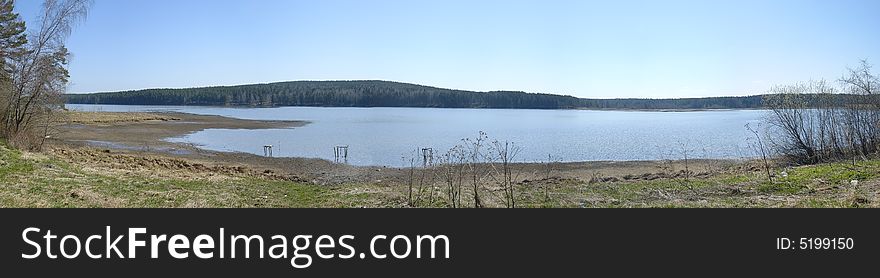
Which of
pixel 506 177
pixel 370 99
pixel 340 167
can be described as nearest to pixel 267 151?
pixel 340 167

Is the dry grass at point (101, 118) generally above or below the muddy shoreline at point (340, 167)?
above

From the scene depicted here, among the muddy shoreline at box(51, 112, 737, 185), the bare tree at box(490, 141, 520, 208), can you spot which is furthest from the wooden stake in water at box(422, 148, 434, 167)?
the bare tree at box(490, 141, 520, 208)


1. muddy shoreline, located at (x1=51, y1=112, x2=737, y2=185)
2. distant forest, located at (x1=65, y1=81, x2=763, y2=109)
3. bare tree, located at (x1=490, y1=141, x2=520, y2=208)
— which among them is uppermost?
distant forest, located at (x1=65, y1=81, x2=763, y2=109)

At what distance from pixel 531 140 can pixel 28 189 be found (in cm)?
4001

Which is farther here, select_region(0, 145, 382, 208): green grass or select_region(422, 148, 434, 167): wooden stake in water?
select_region(422, 148, 434, 167): wooden stake in water

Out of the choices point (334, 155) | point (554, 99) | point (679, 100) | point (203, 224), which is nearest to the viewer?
point (203, 224)

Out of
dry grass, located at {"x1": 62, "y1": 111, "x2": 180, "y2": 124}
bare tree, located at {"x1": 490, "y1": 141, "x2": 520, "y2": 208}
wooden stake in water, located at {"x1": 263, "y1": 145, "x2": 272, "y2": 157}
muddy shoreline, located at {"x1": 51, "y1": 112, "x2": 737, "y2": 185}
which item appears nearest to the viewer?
bare tree, located at {"x1": 490, "y1": 141, "x2": 520, "y2": 208}

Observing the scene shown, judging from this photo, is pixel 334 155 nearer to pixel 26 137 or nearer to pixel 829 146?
pixel 26 137

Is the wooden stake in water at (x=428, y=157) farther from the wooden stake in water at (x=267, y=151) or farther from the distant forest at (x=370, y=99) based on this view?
the distant forest at (x=370, y=99)

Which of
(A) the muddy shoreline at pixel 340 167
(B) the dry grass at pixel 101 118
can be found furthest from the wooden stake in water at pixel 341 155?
(B) the dry grass at pixel 101 118

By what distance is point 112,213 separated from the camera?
5078 mm

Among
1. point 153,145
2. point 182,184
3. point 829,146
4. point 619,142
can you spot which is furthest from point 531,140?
point 182,184

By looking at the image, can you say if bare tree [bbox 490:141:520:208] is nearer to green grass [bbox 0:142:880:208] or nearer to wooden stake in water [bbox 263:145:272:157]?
green grass [bbox 0:142:880:208]

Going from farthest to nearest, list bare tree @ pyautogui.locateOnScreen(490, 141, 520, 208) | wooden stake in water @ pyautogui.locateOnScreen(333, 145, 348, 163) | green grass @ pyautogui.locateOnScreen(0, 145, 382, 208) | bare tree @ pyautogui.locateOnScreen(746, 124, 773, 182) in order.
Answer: wooden stake in water @ pyautogui.locateOnScreen(333, 145, 348, 163) < bare tree @ pyautogui.locateOnScreen(746, 124, 773, 182) < green grass @ pyautogui.locateOnScreen(0, 145, 382, 208) < bare tree @ pyautogui.locateOnScreen(490, 141, 520, 208)
